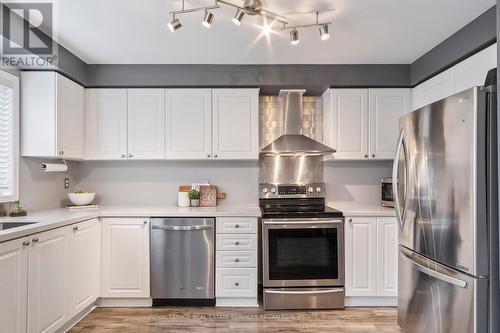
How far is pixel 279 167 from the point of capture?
141 inches

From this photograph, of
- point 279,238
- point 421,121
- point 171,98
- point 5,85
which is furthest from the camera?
point 171,98

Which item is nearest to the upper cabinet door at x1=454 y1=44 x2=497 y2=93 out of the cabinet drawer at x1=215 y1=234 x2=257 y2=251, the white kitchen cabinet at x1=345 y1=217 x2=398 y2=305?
the white kitchen cabinet at x1=345 y1=217 x2=398 y2=305

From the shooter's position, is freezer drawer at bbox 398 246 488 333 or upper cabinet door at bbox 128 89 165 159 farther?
upper cabinet door at bbox 128 89 165 159

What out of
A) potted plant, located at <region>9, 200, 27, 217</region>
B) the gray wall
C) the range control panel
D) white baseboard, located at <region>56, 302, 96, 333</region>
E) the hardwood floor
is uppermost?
the gray wall

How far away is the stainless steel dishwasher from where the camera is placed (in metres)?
2.88

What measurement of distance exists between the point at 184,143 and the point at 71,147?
3.52 feet

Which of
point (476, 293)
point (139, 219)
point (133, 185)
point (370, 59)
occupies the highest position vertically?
point (370, 59)

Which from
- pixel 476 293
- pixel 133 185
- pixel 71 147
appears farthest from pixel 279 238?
pixel 71 147

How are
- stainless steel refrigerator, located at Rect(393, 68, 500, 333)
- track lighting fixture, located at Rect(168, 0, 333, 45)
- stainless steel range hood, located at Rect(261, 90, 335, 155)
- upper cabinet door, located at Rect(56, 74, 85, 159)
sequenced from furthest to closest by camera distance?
stainless steel range hood, located at Rect(261, 90, 335, 155) < upper cabinet door, located at Rect(56, 74, 85, 159) < track lighting fixture, located at Rect(168, 0, 333, 45) < stainless steel refrigerator, located at Rect(393, 68, 500, 333)

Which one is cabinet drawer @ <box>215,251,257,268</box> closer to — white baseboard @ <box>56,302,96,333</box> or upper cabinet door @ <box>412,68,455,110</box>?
white baseboard @ <box>56,302,96,333</box>

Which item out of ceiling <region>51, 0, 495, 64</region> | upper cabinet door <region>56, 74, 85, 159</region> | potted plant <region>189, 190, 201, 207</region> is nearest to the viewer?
ceiling <region>51, 0, 495, 64</region>

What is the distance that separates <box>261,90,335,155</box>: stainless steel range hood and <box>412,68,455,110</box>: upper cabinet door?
39.7 inches

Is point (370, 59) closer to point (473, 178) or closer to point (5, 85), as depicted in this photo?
point (473, 178)

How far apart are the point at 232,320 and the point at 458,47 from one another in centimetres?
295
